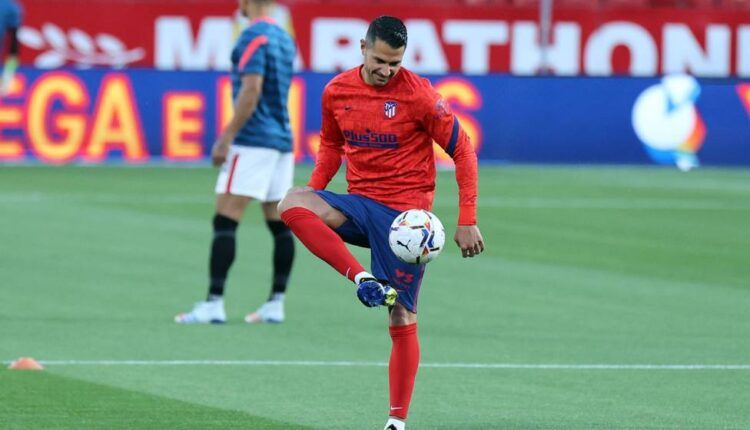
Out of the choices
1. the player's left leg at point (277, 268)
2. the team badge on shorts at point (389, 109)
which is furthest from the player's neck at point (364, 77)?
the player's left leg at point (277, 268)

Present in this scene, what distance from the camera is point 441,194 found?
21.8 metres

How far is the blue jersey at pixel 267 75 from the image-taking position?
37.5 ft

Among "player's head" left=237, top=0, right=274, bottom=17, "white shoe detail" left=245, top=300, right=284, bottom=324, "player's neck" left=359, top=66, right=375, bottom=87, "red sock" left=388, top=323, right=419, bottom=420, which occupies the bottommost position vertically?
"white shoe detail" left=245, top=300, right=284, bottom=324

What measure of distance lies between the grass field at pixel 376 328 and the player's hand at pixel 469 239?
3.36 feet

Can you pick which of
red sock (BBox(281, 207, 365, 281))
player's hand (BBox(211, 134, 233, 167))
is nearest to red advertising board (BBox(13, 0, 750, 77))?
player's hand (BBox(211, 134, 233, 167))

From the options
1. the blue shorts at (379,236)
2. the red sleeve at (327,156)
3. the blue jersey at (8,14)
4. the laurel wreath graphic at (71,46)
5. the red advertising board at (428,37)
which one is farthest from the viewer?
the red advertising board at (428,37)

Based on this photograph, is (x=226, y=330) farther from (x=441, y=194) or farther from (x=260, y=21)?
(x=441, y=194)

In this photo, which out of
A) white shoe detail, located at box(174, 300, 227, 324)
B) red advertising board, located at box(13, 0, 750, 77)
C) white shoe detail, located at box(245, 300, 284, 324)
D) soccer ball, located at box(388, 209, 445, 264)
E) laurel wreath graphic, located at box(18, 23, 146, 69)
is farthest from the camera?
red advertising board, located at box(13, 0, 750, 77)

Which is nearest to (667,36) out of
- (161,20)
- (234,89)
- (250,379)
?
(161,20)

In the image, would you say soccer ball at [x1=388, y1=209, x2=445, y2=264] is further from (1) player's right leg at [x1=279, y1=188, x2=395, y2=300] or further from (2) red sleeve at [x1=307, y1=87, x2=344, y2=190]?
(2) red sleeve at [x1=307, y1=87, x2=344, y2=190]

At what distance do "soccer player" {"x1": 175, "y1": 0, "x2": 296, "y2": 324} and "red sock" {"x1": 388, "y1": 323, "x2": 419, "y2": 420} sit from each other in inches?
149

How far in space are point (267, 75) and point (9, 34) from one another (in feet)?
45.9

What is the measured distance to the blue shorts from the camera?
7.73 meters

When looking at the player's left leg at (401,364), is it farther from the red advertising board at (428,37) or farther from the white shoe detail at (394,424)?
the red advertising board at (428,37)
